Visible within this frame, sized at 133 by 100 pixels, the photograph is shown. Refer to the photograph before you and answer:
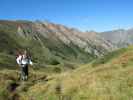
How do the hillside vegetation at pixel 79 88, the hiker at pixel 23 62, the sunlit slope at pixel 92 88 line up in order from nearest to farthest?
the sunlit slope at pixel 92 88 < the hillside vegetation at pixel 79 88 < the hiker at pixel 23 62

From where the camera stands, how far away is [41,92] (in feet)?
75.4

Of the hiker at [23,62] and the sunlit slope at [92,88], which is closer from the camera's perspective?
the sunlit slope at [92,88]

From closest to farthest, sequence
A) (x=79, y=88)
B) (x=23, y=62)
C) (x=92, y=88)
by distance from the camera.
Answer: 1. (x=92, y=88)
2. (x=79, y=88)
3. (x=23, y=62)

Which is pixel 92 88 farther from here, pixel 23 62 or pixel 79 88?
pixel 23 62

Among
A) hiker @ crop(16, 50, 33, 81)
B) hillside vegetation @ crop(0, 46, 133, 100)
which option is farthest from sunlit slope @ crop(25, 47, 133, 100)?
hiker @ crop(16, 50, 33, 81)

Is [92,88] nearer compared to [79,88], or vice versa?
[92,88]

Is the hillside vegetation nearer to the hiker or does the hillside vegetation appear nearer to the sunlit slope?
the sunlit slope

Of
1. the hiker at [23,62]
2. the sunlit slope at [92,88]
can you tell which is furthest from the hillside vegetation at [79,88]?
Answer: the hiker at [23,62]

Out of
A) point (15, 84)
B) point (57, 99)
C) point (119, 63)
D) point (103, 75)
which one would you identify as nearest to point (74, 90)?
point (57, 99)

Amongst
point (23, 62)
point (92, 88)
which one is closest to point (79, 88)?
point (92, 88)

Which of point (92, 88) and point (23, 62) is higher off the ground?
point (23, 62)

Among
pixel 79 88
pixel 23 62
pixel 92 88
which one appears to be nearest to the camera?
pixel 92 88

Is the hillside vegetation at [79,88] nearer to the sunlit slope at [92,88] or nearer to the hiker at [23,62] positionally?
the sunlit slope at [92,88]

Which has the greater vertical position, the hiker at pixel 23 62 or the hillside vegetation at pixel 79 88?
the hiker at pixel 23 62
